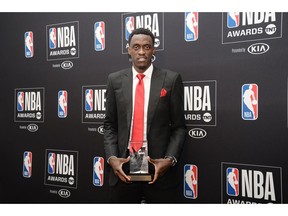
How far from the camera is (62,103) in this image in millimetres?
2936

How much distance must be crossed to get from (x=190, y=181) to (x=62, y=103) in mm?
1516

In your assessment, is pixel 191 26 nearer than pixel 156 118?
No

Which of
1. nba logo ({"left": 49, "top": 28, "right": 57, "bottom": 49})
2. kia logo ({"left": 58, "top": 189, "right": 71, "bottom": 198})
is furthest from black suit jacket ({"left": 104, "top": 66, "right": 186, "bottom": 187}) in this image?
nba logo ({"left": 49, "top": 28, "right": 57, "bottom": 49})

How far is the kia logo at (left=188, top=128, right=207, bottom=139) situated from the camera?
2.38 meters

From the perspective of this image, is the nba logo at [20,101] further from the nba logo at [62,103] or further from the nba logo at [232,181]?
the nba logo at [232,181]

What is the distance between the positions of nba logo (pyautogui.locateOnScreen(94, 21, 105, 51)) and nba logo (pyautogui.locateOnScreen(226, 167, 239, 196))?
163 centimetres

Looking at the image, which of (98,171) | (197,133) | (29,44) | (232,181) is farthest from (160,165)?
(29,44)

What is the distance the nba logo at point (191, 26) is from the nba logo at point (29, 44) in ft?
5.67

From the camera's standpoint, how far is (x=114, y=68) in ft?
8.81

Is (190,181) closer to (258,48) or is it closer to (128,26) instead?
(258,48)

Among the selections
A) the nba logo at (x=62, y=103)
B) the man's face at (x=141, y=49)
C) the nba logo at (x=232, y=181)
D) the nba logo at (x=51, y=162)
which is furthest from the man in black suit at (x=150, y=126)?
the nba logo at (x=51, y=162)

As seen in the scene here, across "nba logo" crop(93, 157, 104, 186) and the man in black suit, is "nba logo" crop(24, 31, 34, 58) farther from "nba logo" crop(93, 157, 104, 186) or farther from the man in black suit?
the man in black suit

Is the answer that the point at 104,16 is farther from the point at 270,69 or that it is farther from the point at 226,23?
the point at 270,69

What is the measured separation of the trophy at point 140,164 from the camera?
1791mm
